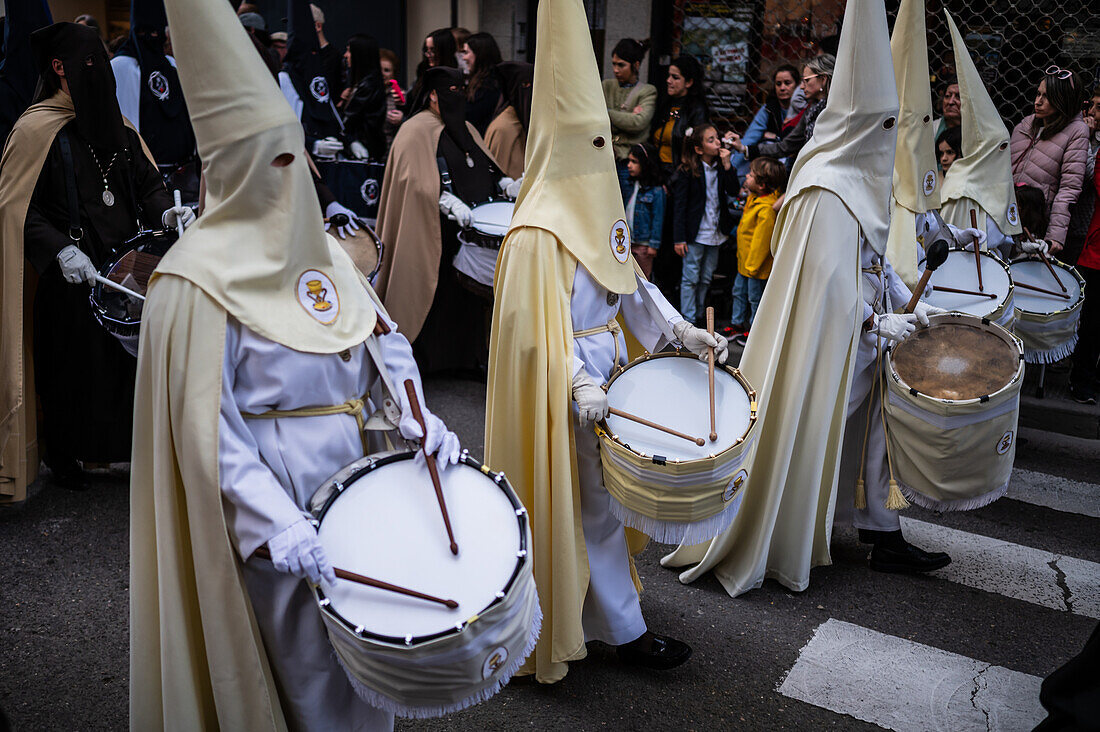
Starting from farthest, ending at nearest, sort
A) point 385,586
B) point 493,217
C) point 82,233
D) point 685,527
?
1. point 493,217
2. point 82,233
3. point 685,527
4. point 385,586

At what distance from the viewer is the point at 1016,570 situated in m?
4.62

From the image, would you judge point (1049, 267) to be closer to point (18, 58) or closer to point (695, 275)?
point (695, 275)

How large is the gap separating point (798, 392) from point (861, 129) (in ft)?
3.88

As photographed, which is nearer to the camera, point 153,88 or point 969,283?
point 969,283

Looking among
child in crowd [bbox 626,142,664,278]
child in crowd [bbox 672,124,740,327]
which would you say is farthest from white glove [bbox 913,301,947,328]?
child in crowd [bbox 626,142,664,278]

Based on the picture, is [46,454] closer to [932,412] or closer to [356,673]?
[356,673]

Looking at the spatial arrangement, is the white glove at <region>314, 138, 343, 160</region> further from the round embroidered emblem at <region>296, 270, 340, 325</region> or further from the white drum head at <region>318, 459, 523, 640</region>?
the white drum head at <region>318, 459, 523, 640</region>

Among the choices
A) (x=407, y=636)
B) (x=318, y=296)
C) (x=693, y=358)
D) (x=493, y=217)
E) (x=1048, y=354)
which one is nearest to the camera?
(x=407, y=636)

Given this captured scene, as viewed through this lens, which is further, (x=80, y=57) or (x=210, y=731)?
(x=80, y=57)

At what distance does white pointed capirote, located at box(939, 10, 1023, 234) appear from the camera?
19.2 feet

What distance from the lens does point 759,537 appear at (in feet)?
14.0

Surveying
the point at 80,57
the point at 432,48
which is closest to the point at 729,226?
the point at 432,48

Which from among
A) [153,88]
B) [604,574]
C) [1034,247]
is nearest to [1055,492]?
[1034,247]

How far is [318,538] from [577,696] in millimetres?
1628
